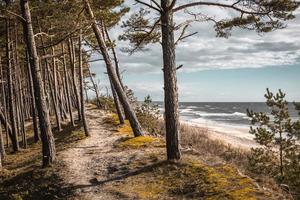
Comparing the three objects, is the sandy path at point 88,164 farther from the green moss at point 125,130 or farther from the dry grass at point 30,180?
the green moss at point 125,130

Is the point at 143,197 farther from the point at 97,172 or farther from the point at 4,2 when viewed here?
the point at 4,2

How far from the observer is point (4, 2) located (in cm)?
1858

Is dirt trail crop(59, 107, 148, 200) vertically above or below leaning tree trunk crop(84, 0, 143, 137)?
below

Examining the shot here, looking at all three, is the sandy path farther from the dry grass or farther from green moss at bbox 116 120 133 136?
green moss at bbox 116 120 133 136

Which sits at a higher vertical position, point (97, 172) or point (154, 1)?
point (154, 1)

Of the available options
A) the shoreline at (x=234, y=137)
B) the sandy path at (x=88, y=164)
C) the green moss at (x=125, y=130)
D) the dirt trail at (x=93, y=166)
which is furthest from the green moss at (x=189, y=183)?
the shoreline at (x=234, y=137)

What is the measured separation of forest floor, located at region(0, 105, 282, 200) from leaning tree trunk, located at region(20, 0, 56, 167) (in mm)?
598

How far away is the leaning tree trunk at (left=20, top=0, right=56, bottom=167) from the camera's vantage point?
13023 millimetres

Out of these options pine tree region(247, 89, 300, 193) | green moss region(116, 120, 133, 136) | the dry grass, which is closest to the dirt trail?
the dry grass

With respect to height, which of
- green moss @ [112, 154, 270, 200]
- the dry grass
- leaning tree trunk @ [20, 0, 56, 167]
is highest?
leaning tree trunk @ [20, 0, 56, 167]

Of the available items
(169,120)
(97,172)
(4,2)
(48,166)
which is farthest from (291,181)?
(4,2)

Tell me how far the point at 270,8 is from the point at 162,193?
6.17 m

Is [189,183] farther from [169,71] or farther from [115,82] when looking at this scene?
[115,82]

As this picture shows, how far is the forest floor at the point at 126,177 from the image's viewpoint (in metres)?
9.32
